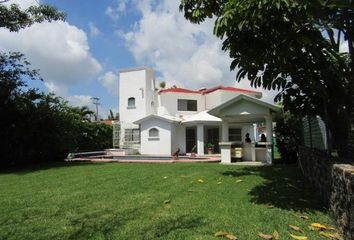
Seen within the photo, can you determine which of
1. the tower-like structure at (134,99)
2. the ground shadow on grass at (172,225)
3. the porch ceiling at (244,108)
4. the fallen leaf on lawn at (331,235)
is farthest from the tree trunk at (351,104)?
the tower-like structure at (134,99)

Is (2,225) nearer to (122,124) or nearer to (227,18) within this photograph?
(227,18)

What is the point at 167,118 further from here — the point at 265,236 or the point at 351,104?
the point at 265,236

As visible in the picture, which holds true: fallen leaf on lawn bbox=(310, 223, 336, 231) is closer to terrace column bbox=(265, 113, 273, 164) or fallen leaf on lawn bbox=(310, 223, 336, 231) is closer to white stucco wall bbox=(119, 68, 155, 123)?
terrace column bbox=(265, 113, 273, 164)

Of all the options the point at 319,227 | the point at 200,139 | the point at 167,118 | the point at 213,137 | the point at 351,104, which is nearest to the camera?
the point at 319,227

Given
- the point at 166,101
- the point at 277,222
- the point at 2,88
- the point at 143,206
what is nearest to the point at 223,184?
the point at 143,206

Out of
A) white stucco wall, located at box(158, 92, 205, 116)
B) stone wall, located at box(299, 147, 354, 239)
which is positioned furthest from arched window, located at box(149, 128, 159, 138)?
stone wall, located at box(299, 147, 354, 239)

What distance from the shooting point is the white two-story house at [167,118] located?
105 ft

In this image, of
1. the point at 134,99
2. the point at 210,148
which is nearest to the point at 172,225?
the point at 210,148

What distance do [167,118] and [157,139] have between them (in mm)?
2254

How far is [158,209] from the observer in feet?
27.1

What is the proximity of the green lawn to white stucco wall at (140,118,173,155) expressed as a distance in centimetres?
1908

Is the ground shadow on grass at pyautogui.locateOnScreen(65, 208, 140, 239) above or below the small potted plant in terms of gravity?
below

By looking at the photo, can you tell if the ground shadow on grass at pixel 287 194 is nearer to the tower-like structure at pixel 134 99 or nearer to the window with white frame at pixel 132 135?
the tower-like structure at pixel 134 99

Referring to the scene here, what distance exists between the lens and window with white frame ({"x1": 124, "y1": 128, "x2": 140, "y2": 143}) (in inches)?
1409
